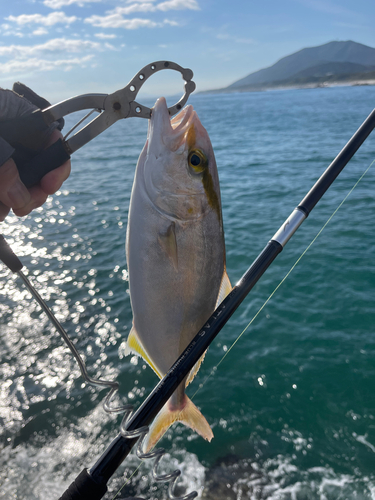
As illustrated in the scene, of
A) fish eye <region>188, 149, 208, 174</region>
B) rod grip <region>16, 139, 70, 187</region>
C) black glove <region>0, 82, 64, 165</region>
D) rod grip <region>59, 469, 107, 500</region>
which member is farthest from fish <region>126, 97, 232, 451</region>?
rod grip <region>59, 469, 107, 500</region>

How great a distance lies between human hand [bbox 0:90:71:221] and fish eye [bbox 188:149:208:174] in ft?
2.28

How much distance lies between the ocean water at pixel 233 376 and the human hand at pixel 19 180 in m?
2.04

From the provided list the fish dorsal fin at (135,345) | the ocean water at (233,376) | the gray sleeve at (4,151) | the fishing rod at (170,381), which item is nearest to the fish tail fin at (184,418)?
the fish dorsal fin at (135,345)

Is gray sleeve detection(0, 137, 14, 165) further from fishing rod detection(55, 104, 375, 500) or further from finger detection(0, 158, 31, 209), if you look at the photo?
fishing rod detection(55, 104, 375, 500)

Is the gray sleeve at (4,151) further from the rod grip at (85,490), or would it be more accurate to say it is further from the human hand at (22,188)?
the rod grip at (85,490)

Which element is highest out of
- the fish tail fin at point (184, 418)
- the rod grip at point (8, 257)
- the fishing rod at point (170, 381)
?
the rod grip at point (8, 257)

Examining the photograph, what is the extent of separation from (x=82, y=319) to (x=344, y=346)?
5041 millimetres

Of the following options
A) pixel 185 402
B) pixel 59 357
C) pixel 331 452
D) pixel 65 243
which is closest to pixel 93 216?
pixel 65 243

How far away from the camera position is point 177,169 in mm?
1767

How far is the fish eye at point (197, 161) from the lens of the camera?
1783 millimetres

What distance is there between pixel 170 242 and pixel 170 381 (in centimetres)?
68

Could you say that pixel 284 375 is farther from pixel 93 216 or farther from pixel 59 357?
pixel 93 216

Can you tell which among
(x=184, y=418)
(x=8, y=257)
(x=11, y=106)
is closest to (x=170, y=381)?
(x=184, y=418)

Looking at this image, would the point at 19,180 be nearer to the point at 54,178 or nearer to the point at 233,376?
the point at 54,178
